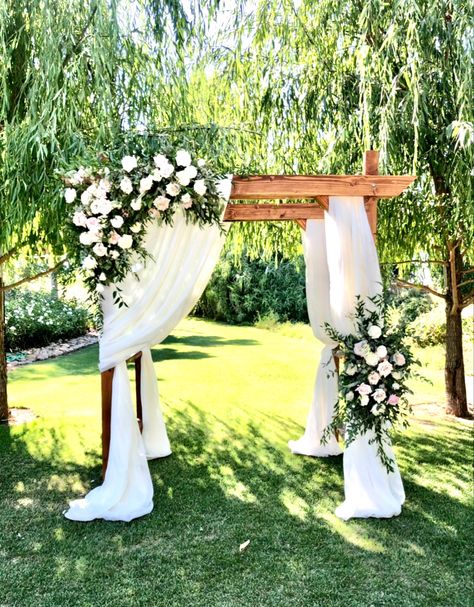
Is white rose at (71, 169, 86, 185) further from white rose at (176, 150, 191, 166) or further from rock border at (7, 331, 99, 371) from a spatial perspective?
rock border at (7, 331, 99, 371)

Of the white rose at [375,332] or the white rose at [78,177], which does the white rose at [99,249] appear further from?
the white rose at [375,332]

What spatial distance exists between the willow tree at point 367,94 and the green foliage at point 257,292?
6.44m

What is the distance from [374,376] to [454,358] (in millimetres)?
2713

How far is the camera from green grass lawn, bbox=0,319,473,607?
264cm

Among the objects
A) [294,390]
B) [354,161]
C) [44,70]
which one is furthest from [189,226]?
[294,390]

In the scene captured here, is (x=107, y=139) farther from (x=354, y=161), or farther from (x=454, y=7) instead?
(x=454, y=7)

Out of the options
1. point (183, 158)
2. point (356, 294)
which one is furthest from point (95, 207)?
point (356, 294)

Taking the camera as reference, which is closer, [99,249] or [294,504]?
[99,249]

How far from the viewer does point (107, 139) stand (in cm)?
356

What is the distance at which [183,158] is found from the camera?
3.05 meters

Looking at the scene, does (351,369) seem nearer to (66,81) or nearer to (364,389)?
(364,389)

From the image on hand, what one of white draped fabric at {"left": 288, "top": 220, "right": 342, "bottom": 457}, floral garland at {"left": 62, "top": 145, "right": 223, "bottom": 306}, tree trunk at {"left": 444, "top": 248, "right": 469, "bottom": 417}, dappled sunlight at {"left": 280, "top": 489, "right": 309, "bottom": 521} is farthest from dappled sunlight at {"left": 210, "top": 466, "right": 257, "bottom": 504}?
tree trunk at {"left": 444, "top": 248, "right": 469, "bottom": 417}

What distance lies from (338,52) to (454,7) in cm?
96

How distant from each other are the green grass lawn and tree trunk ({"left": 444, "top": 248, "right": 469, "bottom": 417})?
0.28m
